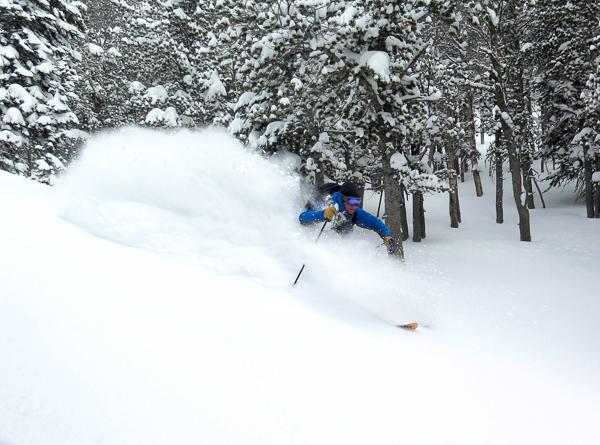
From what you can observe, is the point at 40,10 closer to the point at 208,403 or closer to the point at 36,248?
the point at 36,248

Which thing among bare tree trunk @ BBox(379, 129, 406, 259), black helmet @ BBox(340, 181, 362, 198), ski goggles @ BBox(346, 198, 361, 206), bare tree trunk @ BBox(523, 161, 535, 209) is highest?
black helmet @ BBox(340, 181, 362, 198)

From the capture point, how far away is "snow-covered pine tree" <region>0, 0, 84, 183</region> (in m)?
13.2

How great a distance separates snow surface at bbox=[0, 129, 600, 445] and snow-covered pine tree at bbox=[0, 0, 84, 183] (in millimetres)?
7415

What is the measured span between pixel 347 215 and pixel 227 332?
3600 millimetres

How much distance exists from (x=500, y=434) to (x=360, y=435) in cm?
144

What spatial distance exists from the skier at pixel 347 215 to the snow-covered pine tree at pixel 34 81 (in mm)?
10912

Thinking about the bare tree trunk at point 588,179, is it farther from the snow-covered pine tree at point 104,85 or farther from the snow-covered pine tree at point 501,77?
the snow-covered pine tree at point 104,85

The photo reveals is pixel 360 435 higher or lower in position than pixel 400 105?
lower

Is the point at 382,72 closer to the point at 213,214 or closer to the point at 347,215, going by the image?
the point at 347,215

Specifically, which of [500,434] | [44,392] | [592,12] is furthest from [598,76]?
[44,392]

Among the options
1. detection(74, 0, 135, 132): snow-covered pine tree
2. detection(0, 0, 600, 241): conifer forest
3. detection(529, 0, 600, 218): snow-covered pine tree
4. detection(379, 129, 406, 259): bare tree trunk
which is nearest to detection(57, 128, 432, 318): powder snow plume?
detection(0, 0, 600, 241): conifer forest

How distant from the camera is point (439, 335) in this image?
609 centimetres

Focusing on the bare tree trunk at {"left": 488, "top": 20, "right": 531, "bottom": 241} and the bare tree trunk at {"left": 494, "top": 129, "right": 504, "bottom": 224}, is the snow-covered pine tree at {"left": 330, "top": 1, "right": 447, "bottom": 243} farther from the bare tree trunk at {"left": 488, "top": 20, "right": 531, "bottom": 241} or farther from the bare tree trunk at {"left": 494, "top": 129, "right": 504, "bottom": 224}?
the bare tree trunk at {"left": 494, "top": 129, "right": 504, "bottom": 224}

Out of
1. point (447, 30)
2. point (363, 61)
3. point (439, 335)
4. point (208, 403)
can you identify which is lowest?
point (439, 335)
